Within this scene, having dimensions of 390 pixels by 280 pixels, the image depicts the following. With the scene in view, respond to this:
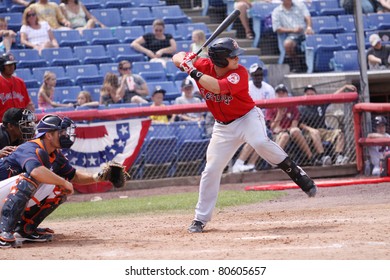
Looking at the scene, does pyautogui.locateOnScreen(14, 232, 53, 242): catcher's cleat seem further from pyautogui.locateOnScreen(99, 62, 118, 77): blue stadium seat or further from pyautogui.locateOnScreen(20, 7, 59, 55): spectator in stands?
pyautogui.locateOnScreen(20, 7, 59, 55): spectator in stands

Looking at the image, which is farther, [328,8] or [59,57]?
[328,8]

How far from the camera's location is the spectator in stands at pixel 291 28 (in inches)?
589

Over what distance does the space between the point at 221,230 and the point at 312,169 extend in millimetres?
5047

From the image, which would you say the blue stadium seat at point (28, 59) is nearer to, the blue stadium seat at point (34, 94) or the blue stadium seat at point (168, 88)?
the blue stadium seat at point (34, 94)

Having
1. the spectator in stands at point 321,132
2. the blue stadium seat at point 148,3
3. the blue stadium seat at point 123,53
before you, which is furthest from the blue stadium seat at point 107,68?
the spectator in stands at point 321,132

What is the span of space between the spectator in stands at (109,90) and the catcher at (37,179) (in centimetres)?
550

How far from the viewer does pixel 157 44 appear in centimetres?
1458

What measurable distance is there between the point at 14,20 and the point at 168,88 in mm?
2929

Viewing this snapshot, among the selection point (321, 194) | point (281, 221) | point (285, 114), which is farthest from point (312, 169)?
point (281, 221)

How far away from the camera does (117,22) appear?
15.2 meters

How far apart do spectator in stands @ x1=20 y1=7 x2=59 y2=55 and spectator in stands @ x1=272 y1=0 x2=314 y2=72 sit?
397cm

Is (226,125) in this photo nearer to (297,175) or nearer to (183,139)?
(297,175)

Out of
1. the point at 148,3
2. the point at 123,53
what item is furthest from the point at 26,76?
the point at 148,3

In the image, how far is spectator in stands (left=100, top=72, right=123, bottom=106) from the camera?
12.8 m
